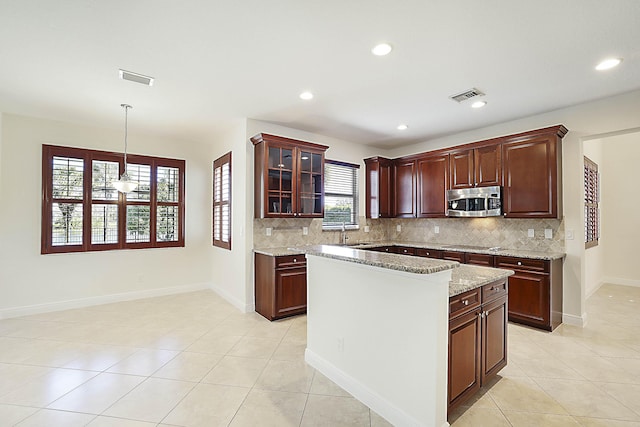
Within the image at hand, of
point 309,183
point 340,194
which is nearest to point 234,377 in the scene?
point 309,183

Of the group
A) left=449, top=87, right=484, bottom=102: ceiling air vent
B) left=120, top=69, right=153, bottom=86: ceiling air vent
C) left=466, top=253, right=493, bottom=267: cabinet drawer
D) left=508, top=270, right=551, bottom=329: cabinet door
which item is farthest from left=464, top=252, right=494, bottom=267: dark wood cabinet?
left=120, top=69, right=153, bottom=86: ceiling air vent

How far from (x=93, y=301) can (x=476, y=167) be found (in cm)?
603

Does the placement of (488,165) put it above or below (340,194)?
above

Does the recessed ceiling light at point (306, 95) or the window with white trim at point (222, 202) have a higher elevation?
the recessed ceiling light at point (306, 95)

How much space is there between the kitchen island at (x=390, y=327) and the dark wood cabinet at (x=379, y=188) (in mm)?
2999

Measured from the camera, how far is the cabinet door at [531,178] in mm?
3701

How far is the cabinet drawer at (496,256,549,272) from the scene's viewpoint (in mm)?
3555

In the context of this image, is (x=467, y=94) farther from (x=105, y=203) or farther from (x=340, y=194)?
(x=105, y=203)

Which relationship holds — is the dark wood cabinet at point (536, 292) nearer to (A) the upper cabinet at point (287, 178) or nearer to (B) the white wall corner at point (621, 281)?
(A) the upper cabinet at point (287, 178)

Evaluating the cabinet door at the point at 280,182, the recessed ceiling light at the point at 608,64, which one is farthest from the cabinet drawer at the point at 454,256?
the recessed ceiling light at the point at 608,64

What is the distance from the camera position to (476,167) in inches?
174

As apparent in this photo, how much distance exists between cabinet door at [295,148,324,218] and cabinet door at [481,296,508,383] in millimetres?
2717

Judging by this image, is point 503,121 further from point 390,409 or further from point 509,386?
point 390,409

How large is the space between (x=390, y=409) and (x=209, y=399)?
1309 millimetres
